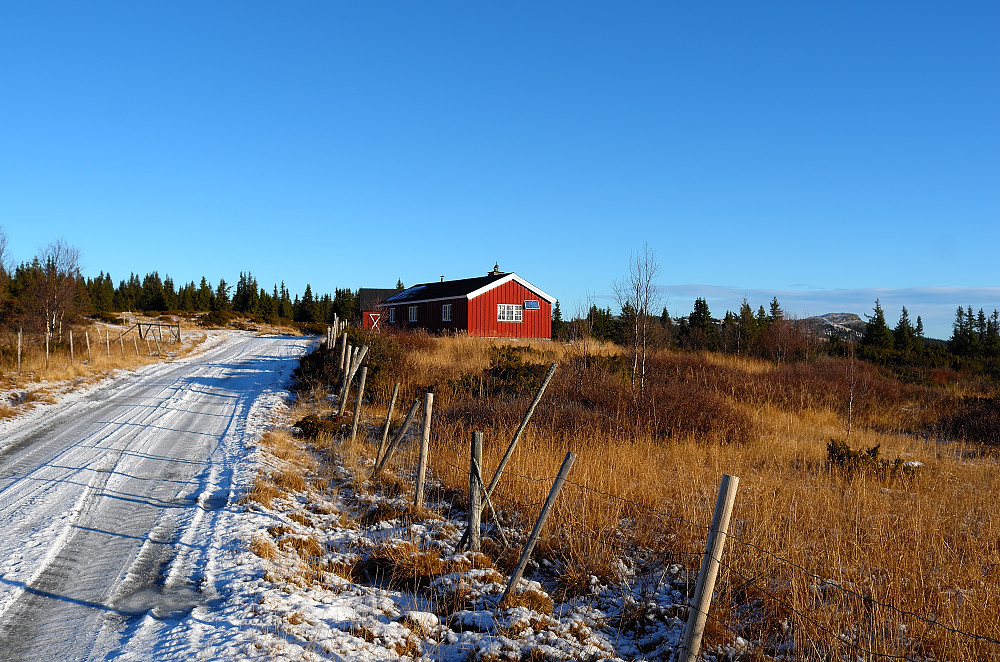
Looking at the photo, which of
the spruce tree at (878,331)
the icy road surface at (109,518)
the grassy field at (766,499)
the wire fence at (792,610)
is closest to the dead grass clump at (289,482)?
the icy road surface at (109,518)

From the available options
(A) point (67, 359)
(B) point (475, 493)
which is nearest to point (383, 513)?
(B) point (475, 493)

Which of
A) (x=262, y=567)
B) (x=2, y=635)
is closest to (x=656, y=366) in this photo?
(x=262, y=567)

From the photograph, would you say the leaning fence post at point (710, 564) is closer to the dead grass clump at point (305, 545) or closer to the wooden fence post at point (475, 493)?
the wooden fence post at point (475, 493)

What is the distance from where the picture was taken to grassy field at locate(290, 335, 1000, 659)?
14.2 ft

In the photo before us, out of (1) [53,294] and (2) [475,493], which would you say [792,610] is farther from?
(1) [53,294]

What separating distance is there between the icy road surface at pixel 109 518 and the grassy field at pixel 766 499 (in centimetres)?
280

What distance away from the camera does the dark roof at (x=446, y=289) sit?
36.8 meters

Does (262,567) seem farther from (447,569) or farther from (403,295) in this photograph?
(403,295)

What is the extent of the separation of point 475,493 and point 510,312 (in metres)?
32.0

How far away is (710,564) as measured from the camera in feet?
11.4

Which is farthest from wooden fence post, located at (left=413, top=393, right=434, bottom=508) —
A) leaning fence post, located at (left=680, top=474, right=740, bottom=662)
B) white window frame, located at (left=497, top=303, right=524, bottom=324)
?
white window frame, located at (left=497, top=303, right=524, bottom=324)

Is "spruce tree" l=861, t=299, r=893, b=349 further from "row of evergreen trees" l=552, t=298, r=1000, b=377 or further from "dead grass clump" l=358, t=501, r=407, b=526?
"dead grass clump" l=358, t=501, r=407, b=526

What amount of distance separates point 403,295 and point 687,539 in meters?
40.5

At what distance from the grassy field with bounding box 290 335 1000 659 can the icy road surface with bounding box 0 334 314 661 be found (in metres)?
2.80
